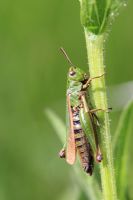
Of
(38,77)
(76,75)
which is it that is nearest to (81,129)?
(76,75)

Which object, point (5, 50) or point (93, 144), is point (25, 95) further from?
point (93, 144)

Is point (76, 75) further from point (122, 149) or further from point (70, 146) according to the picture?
point (122, 149)

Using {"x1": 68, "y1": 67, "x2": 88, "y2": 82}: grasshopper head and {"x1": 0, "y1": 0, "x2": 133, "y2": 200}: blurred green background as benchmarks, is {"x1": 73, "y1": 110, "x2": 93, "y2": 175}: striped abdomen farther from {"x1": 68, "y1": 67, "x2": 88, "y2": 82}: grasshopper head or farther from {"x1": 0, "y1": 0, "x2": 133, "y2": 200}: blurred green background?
{"x1": 0, "y1": 0, "x2": 133, "y2": 200}: blurred green background

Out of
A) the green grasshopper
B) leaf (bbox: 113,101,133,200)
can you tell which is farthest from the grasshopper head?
leaf (bbox: 113,101,133,200)

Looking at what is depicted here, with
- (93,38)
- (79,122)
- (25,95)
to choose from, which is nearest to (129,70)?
(25,95)

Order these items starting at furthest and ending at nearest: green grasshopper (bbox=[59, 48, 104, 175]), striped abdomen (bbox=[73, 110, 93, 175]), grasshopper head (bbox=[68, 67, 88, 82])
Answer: grasshopper head (bbox=[68, 67, 88, 82]) → striped abdomen (bbox=[73, 110, 93, 175]) → green grasshopper (bbox=[59, 48, 104, 175])
